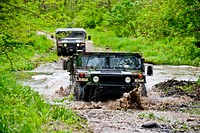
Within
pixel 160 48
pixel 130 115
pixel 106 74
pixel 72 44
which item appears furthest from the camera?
pixel 72 44

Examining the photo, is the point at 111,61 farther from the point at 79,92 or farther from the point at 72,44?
the point at 72,44

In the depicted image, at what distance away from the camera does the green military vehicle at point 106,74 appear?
1432 centimetres

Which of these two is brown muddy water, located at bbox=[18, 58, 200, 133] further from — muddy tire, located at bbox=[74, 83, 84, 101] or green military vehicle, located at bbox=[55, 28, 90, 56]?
green military vehicle, located at bbox=[55, 28, 90, 56]

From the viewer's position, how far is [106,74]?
14273 mm

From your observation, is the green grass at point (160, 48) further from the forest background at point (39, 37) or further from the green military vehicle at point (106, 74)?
the green military vehicle at point (106, 74)

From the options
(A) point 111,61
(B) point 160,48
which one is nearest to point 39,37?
(A) point 111,61

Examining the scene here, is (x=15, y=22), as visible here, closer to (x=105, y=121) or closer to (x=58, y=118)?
(x=58, y=118)

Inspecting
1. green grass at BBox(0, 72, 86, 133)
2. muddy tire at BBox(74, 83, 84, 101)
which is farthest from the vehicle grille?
green grass at BBox(0, 72, 86, 133)

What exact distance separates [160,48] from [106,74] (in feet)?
64.5

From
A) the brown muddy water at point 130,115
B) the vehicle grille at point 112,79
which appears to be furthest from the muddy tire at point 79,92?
the vehicle grille at point 112,79

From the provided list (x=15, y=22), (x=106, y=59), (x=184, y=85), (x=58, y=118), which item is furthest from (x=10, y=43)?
(x=184, y=85)

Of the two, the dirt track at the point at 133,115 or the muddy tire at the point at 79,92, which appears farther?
the muddy tire at the point at 79,92

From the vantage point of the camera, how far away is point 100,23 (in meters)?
58.6

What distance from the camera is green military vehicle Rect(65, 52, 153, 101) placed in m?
14.3
